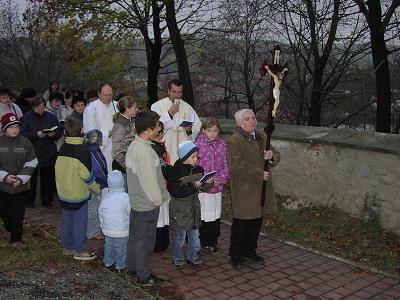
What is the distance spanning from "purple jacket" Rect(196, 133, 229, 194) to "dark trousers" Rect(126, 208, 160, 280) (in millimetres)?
951

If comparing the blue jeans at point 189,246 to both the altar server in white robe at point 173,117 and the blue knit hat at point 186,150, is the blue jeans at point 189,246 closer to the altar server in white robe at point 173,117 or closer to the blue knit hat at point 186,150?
the blue knit hat at point 186,150

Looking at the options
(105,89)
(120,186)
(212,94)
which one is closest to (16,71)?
(212,94)

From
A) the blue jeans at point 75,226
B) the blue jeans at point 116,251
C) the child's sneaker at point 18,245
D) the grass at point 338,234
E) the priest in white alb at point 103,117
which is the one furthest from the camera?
the priest in white alb at point 103,117

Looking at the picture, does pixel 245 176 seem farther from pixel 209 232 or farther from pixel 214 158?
pixel 209 232

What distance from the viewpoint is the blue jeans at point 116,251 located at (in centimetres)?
491

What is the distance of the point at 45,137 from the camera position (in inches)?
287

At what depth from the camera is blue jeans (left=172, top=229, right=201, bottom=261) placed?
5195mm

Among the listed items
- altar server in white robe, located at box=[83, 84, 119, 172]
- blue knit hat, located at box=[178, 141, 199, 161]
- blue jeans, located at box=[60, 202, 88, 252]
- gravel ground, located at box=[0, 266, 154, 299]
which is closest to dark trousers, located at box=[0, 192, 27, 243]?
blue jeans, located at box=[60, 202, 88, 252]

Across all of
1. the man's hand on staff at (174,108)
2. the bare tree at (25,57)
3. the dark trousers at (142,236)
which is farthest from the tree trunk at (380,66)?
the bare tree at (25,57)

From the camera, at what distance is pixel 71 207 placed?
5.20 meters

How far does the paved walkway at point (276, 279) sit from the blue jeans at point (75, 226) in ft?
1.42

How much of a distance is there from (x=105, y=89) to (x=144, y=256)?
2633 millimetres

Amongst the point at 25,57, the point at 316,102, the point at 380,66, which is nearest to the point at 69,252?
the point at 380,66

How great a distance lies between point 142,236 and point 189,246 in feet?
2.64
